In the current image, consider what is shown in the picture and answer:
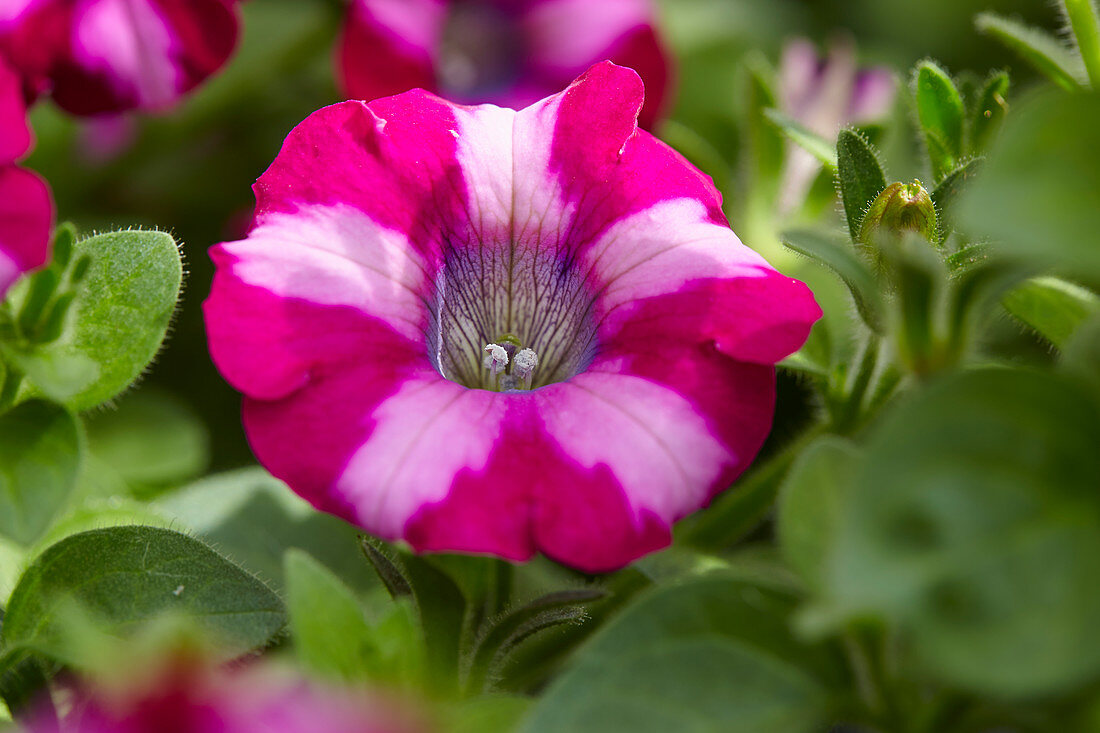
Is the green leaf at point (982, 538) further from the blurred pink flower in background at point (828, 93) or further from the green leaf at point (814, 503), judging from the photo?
the blurred pink flower in background at point (828, 93)

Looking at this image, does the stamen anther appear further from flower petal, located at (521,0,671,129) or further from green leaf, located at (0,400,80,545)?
flower petal, located at (521,0,671,129)

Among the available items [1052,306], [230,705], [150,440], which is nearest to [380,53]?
[150,440]

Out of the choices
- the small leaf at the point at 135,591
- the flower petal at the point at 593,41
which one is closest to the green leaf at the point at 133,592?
the small leaf at the point at 135,591

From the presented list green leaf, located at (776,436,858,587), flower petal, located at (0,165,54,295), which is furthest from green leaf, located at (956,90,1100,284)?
flower petal, located at (0,165,54,295)

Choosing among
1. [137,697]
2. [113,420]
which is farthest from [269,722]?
[113,420]

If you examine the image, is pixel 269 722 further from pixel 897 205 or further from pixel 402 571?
pixel 897 205

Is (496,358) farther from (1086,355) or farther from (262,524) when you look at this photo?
(1086,355)
